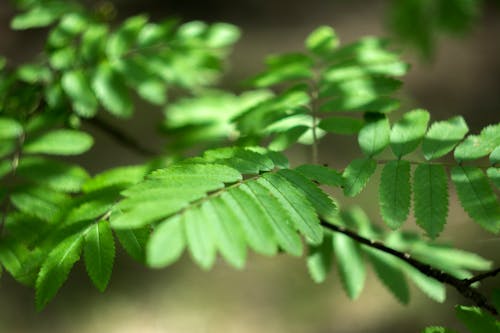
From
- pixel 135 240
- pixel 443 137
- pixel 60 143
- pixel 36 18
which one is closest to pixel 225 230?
pixel 135 240

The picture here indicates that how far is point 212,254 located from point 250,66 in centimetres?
562

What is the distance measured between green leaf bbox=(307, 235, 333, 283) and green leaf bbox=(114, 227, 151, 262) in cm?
79

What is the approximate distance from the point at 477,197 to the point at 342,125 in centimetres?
51

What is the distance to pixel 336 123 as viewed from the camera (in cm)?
168

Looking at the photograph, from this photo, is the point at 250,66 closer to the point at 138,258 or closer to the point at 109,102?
the point at 109,102

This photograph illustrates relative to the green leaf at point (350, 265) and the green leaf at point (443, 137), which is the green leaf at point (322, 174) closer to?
the green leaf at point (443, 137)

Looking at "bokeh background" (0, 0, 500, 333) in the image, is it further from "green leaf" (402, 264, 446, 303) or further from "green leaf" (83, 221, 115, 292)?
"green leaf" (83, 221, 115, 292)

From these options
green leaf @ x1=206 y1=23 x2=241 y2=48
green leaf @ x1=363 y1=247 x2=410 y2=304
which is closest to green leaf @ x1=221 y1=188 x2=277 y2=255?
green leaf @ x1=363 y1=247 x2=410 y2=304

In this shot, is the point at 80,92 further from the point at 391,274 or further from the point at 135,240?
the point at 391,274

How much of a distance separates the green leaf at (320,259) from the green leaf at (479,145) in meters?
0.70

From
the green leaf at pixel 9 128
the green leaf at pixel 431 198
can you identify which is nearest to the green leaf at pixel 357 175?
the green leaf at pixel 431 198

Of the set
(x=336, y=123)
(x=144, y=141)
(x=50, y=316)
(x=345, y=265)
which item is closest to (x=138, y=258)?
(x=336, y=123)

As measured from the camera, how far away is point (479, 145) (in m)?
1.43

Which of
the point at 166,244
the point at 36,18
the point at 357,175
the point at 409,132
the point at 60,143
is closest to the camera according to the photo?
the point at 166,244
